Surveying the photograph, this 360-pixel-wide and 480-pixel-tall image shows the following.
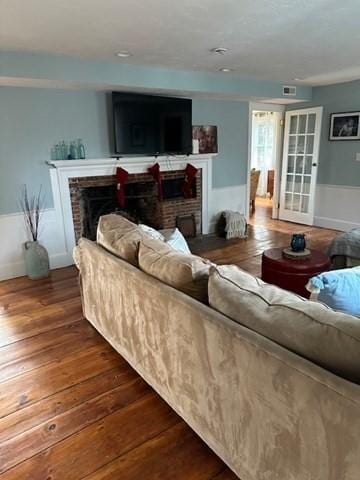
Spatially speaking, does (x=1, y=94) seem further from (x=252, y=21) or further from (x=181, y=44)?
(x=252, y=21)

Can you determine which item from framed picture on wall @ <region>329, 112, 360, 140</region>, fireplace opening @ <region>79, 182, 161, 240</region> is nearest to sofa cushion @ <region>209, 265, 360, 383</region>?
fireplace opening @ <region>79, 182, 161, 240</region>

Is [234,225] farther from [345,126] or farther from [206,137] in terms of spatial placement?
[345,126]

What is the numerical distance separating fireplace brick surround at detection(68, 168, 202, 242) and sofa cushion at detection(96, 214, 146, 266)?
5.76ft

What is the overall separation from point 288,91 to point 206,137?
145 cm

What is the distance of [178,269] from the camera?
5.32 feet

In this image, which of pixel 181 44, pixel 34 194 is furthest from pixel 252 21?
pixel 34 194

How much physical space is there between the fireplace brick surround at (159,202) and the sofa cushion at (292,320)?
3.07m

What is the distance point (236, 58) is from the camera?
A: 348cm

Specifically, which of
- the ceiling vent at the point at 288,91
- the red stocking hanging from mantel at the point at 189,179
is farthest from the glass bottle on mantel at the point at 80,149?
the ceiling vent at the point at 288,91

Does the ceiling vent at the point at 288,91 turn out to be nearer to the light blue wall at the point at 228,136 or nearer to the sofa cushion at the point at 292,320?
the light blue wall at the point at 228,136

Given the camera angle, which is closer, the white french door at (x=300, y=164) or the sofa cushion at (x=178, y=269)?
the sofa cushion at (x=178, y=269)

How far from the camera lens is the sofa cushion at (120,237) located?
206 centimetres

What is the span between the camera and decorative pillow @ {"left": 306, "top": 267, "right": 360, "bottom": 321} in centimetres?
170

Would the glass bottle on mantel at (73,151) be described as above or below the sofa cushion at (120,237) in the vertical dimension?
above
